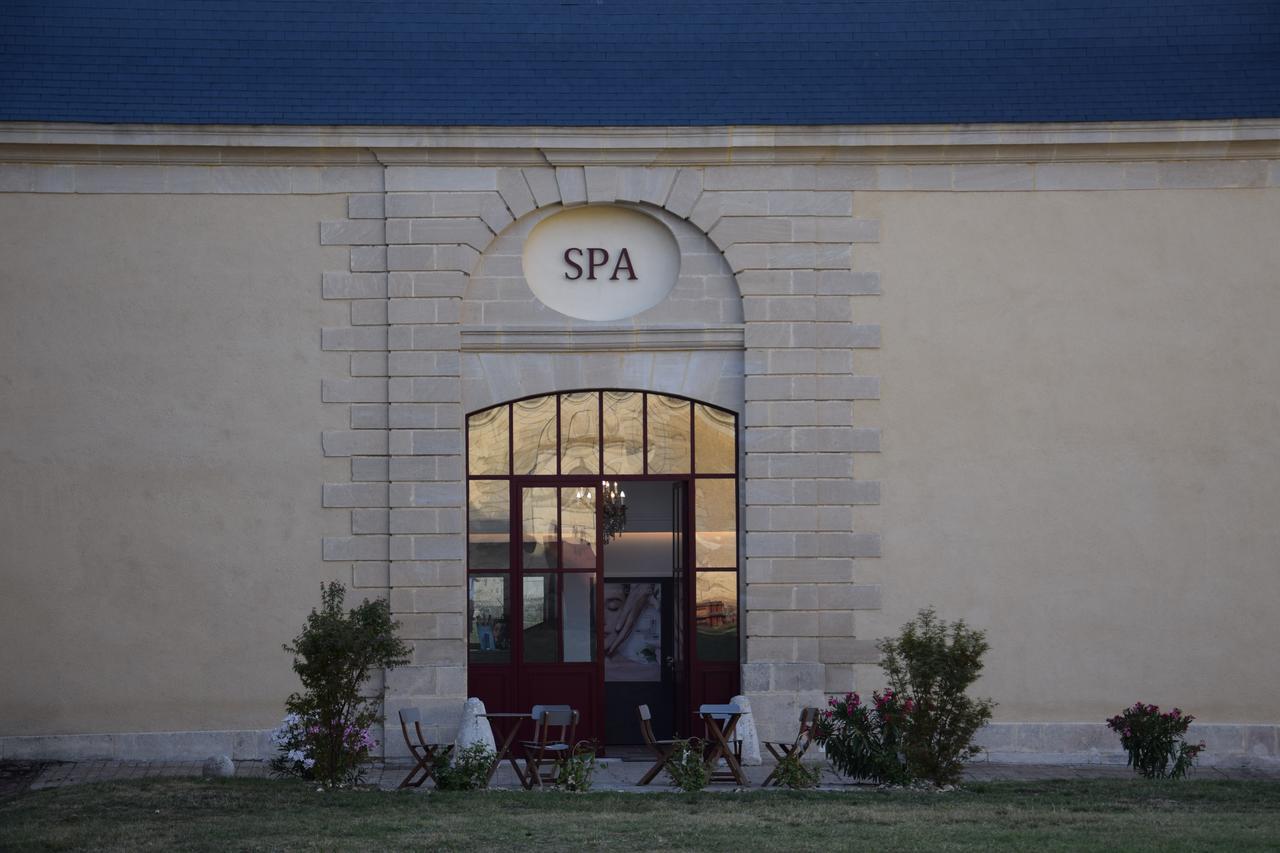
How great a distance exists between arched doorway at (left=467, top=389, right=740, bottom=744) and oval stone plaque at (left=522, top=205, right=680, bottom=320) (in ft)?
2.55

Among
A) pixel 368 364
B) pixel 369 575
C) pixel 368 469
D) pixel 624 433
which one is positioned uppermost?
pixel 368 364

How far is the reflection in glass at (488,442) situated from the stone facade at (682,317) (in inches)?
7.8

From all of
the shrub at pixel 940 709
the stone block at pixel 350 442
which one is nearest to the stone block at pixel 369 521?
the stone block at pixel 350 442

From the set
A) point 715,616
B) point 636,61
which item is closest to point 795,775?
point 715,616

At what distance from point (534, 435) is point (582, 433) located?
0.41 meters

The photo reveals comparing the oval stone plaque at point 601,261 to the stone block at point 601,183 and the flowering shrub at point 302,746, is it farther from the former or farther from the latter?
the flowering shrub at point 302,746

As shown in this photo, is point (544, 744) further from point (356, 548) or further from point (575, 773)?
point (356, 548)

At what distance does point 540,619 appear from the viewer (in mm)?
13898

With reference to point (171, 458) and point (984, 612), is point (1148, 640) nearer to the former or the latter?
point (984, 612)

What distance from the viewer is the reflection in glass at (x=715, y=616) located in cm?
1380

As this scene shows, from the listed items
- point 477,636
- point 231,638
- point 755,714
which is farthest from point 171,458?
point 755,714

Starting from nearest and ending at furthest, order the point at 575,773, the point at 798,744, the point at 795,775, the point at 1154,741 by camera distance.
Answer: the point at 575,773 < the point at 795,775 < the point at 1154,741 < the point at 798,744

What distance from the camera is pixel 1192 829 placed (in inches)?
365

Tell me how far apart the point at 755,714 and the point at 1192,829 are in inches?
182
